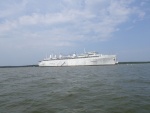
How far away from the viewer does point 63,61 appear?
120 m

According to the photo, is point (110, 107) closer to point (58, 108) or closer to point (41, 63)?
point (58, 108)

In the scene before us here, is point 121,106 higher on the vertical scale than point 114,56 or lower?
lower

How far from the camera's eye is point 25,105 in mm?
10383

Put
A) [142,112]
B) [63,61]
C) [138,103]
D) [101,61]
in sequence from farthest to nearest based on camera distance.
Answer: [63,61], [101,61], [138,103], [142,112]

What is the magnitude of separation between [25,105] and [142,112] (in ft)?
19.2

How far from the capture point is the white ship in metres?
102

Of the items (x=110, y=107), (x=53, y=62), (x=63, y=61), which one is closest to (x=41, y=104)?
(x=110, y=107)

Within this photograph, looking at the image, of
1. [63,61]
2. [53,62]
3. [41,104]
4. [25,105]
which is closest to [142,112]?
[41,104]

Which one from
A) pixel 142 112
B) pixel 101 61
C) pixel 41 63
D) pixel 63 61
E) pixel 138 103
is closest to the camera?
pixel 142 112

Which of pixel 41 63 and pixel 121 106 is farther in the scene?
pixel 41 63

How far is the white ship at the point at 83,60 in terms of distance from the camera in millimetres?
102062

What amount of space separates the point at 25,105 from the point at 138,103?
585 cm

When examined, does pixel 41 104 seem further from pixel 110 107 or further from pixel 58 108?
pixel 110 107

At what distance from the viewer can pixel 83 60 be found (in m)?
108
